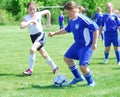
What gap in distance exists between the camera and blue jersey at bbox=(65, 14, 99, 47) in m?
8.62

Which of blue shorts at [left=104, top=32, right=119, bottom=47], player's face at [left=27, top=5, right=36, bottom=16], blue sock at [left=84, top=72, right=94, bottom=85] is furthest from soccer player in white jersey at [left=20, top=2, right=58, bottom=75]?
blue shorts at [left=104, top=32, right=119, bottom=47]

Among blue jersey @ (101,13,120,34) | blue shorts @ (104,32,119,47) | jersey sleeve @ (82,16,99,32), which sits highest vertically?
jersey sleeve @ (82,16,99,32)

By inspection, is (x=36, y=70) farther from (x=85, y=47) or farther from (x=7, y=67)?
(x=85, y=47)

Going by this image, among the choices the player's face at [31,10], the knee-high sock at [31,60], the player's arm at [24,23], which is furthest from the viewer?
the knee-high sock at [31,60]

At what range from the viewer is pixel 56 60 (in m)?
14.4

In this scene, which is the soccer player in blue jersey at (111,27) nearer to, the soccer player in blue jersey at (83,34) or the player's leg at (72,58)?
the player's leg at (72,58)

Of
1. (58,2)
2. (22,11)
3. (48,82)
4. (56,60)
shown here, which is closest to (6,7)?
(22,11)

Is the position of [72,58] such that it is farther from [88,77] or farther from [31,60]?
[31,60]

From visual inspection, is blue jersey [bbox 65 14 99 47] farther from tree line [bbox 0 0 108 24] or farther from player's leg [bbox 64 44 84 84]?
tree line [bbox 0 0 108 24]

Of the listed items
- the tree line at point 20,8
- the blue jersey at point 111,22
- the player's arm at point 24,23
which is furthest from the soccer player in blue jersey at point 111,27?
the tree line at point 20,8

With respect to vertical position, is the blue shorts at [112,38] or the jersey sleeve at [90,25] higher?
the jersey sleeve at [90,25]

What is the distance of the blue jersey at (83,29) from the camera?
8.62 meters

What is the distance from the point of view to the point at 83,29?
869cm

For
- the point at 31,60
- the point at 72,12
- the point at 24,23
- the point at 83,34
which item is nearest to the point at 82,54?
the point at 83,34
